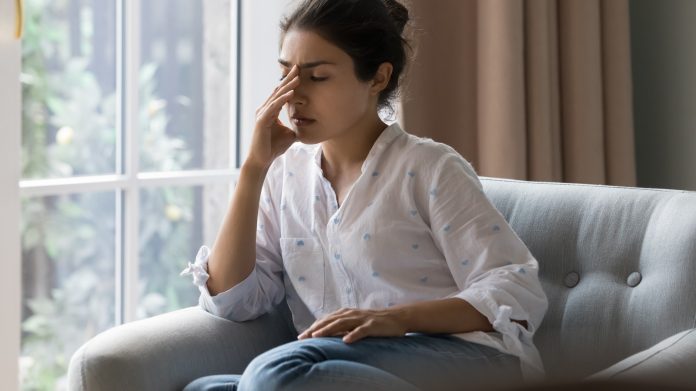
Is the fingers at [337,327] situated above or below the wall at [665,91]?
below

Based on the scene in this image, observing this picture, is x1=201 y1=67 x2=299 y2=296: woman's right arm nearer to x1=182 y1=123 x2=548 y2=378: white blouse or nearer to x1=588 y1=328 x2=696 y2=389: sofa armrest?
x1=182 y1=123 x2=548 y2=378: white blouse

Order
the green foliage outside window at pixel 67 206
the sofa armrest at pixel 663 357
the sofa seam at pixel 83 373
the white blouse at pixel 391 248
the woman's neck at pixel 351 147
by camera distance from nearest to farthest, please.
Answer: the sofa armrest at pixel 663 357 < the sofa seam at pixel 83 373 < the white blouse at pixel 391 248 < the woman's neck at pixel 351 147 < the green foliage outside window at pixel 67 206

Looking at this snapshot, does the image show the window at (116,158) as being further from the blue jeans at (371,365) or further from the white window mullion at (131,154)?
the blue jeans at (371,365)

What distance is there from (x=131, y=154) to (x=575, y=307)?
1180 millimetres

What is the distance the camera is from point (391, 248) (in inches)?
66.0

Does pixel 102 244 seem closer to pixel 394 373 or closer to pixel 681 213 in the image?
pixel 394 373

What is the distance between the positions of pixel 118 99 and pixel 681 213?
1.37 meters

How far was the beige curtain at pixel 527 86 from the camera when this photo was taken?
2547 millimetres

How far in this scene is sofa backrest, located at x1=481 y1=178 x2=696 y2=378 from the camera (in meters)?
1.59

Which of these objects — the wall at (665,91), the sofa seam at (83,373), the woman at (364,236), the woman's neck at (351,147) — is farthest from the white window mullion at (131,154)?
the wall at (665,91)

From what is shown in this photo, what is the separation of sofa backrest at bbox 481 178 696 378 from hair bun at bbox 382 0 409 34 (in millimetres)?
385

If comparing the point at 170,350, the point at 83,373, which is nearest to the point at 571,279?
the point at 170,350

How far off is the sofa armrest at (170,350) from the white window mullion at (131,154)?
27.9 inches

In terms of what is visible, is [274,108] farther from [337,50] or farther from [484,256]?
[484,256]
